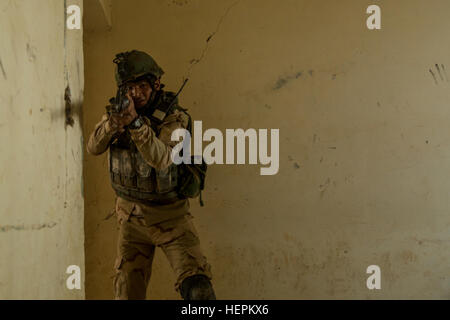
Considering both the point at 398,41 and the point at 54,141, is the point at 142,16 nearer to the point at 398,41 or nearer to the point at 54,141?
the point at 398,41

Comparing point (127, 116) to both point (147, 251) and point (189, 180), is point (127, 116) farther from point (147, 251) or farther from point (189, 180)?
point (147, 251)

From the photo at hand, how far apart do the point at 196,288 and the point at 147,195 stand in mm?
373

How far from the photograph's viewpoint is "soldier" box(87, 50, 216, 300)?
1.59 meters

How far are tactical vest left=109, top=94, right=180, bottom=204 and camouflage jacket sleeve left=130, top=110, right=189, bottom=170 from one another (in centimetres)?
5

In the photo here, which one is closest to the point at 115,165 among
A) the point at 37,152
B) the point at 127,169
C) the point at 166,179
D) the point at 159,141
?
the point at 127,169

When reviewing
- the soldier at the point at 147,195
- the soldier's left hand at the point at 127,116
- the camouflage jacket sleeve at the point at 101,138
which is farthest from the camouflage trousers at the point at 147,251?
the soldier's left hand at the point at 127,116

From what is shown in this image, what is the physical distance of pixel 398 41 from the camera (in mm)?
2373

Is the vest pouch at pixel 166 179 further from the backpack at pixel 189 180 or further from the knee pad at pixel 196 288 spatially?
the knee pad at pixel 196 288

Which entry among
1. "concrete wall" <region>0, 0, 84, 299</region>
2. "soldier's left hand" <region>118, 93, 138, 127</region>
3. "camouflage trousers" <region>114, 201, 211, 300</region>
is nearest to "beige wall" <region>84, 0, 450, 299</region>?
"camouflage trousers" <region>114, 201, 211, 300</region>

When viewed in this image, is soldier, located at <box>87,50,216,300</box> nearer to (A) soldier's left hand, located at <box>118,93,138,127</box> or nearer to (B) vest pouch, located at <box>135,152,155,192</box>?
(B) vest pouch, located at <box>135,152,155,192</box>

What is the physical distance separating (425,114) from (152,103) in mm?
1489

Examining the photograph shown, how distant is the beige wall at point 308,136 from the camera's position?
2283 mm

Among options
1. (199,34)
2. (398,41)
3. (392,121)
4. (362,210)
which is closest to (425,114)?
(392,121)

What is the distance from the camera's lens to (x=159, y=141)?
57.4 inches
